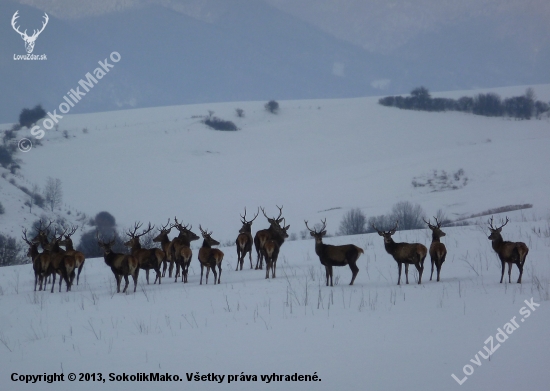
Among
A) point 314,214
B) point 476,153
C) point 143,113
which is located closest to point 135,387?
point 314,214

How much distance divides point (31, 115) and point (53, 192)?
92.2 ft

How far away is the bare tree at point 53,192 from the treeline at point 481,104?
53.6 meters

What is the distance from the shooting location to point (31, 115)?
73000 millimetres

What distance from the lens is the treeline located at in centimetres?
7694

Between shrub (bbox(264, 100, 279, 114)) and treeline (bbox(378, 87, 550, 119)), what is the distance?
54.7 ft

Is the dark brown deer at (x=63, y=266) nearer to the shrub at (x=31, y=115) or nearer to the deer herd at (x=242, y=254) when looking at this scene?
the deer herd at (x=242, y=254)

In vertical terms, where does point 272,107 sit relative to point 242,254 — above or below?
above

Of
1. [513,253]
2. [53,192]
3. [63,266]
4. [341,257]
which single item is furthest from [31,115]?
[513,253]

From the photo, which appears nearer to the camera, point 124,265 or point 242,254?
point 124,265

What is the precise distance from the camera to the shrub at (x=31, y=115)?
72.0m

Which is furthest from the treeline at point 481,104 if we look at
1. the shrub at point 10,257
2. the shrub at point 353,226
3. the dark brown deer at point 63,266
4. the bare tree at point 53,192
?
the dark brown deer at point 63,266

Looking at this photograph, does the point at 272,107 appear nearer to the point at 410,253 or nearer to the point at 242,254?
the point at 242,254

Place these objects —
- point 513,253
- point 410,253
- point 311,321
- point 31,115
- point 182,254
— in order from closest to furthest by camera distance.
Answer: point 311,321 → point 513,253 → point 410,253 → point 182,254 → point 31,115

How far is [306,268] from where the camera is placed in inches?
623
